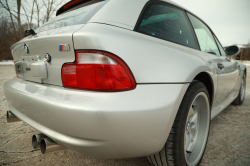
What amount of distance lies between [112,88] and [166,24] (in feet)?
2.69

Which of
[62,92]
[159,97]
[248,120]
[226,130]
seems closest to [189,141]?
[159,97]

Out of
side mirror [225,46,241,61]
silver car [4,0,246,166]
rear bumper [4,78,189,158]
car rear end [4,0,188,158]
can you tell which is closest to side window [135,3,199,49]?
silver car [4,0,246,166]

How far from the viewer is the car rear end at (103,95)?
84cm

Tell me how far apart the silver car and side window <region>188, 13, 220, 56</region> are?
733mm

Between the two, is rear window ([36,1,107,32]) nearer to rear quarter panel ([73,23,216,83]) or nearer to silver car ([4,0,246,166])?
silver car ([4,0,246,166])

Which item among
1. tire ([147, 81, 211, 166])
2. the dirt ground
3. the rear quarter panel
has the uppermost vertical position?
the rear quarter panel

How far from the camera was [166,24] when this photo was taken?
4.44 feet

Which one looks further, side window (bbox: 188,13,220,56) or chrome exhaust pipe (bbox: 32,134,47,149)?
side window (bbox: 188,13,220,56)

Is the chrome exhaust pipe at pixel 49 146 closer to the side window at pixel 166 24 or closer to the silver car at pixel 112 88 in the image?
the silver car at pixel 112 88

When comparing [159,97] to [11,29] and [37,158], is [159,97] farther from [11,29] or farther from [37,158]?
[11,29]

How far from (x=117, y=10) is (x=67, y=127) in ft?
2.63

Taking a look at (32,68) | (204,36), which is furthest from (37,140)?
(204,36)

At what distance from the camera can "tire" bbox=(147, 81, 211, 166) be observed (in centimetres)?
109

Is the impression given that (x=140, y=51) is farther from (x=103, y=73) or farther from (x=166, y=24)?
(x=166, y=24)
